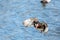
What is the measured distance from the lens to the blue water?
14.1 feet

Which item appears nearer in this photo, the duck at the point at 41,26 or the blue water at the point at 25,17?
the blue water at the point at 25,17

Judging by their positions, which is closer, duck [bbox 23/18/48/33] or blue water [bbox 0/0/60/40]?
blue water [bbox 0/0/60/40]

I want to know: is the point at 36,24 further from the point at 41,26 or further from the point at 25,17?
the point at 25,17

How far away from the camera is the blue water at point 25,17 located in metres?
4.29

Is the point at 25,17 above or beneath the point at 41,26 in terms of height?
above

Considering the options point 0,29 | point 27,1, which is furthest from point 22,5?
point 0,29

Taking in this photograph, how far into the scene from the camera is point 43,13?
4.89 m

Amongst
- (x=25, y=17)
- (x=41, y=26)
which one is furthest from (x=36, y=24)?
(x=25, y=17)

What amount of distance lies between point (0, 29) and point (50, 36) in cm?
93

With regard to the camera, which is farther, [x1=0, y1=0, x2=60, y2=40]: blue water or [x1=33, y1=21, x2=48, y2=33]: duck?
[x1=33, y1=21, x2=48, y2=33]: duck

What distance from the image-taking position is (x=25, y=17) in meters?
4.79

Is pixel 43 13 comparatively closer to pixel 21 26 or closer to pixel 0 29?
pixel 21 26

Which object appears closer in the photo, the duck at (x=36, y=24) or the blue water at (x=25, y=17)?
the blue water at (x=25, y=17)

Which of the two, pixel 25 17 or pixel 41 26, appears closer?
Answer: pixel 41 26
